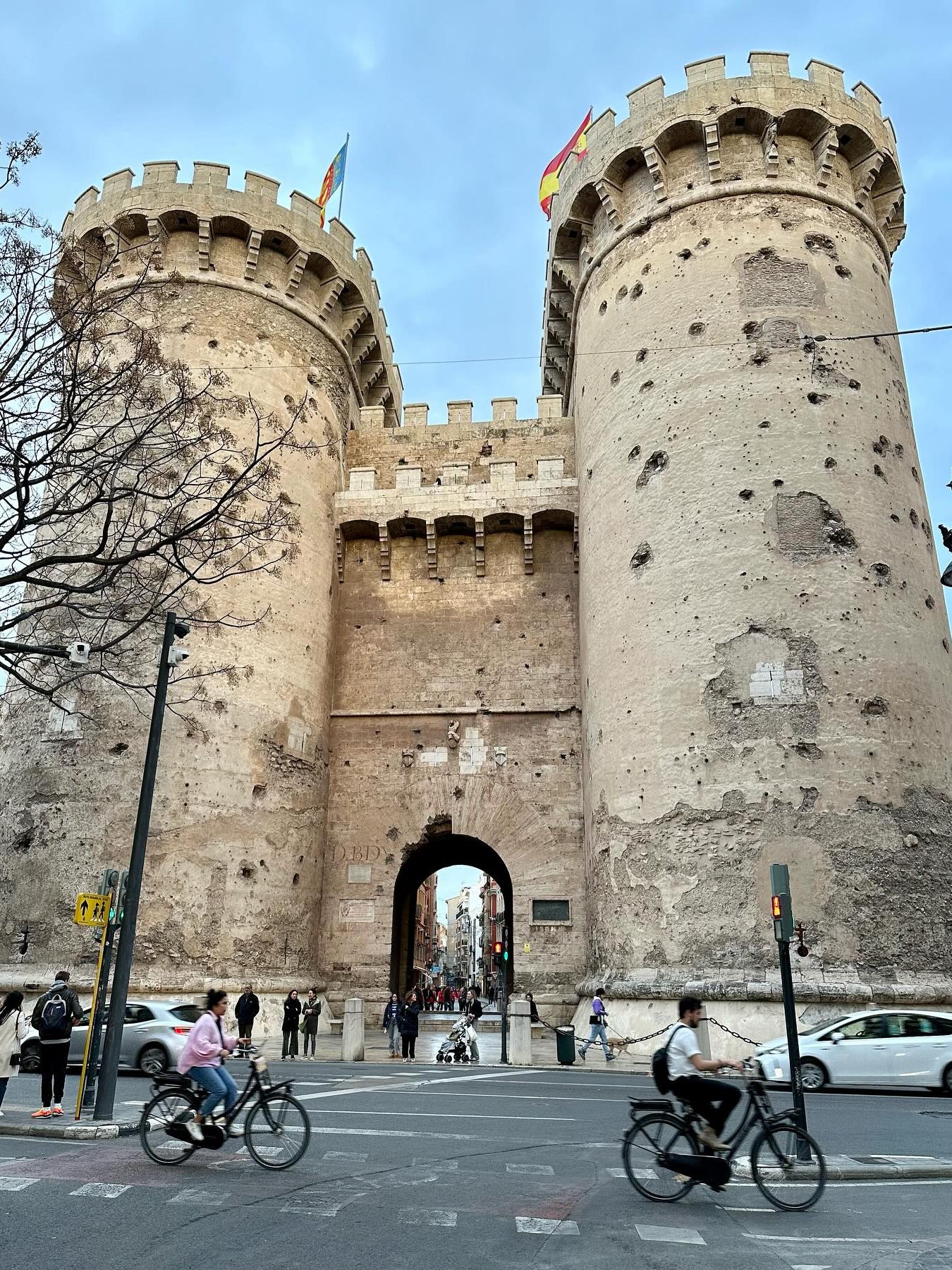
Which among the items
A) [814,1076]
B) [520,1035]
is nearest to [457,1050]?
[520,1035]

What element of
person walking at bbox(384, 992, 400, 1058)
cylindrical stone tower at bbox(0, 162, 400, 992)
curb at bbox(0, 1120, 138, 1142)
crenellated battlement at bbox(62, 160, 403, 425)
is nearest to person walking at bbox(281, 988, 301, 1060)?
person walking at bbox(384, 992, 400, 1058)

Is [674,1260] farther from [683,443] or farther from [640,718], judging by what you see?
[683,443]

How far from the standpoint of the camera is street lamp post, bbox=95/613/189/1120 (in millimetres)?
9195

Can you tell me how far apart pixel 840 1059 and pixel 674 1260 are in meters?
10.2

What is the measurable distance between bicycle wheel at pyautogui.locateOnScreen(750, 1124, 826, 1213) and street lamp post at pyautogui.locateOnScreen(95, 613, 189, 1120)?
5914 mm

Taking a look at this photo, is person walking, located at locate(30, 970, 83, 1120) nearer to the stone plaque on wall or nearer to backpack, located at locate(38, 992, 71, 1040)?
backpack, located at locate(38, 992, 71, 1040)

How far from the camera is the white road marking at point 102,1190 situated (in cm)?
599

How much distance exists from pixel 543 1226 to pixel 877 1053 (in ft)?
32.8

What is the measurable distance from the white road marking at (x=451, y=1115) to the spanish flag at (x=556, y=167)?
76.2 feet

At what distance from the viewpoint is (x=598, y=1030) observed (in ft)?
56.7

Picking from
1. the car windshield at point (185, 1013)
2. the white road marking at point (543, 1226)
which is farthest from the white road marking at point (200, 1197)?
the car windshield at point (185, 1013)

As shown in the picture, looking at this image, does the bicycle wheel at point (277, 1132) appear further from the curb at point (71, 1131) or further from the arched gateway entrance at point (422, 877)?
the arched gateway entrance at point (422, 877)

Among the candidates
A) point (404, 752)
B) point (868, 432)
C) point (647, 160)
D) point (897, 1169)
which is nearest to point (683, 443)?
point (868, 432)

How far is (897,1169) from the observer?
7371 mm
